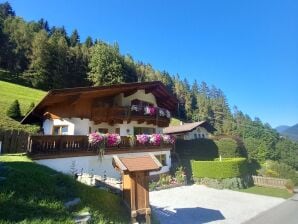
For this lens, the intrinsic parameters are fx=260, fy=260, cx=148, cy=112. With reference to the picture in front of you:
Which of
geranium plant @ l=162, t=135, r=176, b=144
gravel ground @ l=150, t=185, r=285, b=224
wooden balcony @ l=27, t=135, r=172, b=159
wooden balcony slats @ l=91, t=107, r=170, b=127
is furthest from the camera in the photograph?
geranium plant @ l=162, t=135, r=176, b=144

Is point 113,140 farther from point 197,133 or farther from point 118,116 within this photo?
point 197,133

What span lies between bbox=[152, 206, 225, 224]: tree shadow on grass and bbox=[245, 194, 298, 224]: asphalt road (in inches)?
85.9

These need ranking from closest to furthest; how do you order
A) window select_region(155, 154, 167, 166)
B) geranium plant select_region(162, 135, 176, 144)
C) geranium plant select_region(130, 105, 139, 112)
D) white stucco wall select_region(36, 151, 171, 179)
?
white stucco wall select_region(36, 151, 171, 179), geranium plant select_region(130, 105, 139, 112), geranium plant select_region(162, 135, 176, 144), window select_region(155, 154, 167, 166)

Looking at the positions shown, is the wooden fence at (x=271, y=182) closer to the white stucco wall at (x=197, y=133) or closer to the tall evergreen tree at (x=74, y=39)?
the white stucco wall at (x=197, y=133)

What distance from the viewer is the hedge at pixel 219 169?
2603 centimetres

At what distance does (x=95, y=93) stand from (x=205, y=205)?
40.0 ft

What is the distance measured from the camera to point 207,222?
14.5m

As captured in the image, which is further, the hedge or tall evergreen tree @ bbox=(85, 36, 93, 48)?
tall evergreen tree @ bbox=(85, 36, 93, 48)

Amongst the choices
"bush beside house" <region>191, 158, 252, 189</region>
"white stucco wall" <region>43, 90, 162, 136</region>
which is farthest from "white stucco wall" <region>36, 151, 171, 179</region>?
"bush beside house" <region>191, 158, 252, 189</region>

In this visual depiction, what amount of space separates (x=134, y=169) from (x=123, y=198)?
1814 mm

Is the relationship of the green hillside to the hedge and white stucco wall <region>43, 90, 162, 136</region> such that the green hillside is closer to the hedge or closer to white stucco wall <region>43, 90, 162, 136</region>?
white stucco wall <region>43, 90, 162, 136</region>

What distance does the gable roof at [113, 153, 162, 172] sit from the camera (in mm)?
10430

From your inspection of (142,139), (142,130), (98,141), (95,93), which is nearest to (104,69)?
(142,130)

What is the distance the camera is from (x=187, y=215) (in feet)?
51.2
